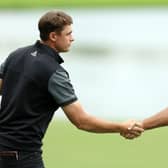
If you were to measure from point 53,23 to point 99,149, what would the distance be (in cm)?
430

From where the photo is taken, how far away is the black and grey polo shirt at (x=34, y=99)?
5.63 metres

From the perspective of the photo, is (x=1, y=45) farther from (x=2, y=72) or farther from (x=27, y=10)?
(x=2, y=72)

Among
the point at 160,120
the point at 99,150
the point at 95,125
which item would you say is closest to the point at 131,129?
the point at 160,120

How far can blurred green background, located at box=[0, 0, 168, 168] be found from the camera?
904 centimetres

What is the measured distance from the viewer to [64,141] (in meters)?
10.4

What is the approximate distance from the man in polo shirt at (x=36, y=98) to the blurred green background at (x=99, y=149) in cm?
309

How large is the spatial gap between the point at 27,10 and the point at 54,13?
7.08 meters

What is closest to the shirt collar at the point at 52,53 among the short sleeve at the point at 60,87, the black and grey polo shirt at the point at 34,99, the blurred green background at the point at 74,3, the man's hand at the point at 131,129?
the black and grey polo shirt at the point at 34,99

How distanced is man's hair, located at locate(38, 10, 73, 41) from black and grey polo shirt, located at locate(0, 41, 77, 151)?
0.11 meters

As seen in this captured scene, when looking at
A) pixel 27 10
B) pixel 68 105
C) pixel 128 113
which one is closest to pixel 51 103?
pixel 68 105

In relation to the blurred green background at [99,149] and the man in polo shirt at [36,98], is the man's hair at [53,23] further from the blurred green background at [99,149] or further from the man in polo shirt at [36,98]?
the blurred green background at [99,149]

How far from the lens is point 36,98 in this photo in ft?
18.6

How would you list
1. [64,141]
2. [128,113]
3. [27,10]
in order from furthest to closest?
1. [27,10]
2. [128,113]
3. [64,141]

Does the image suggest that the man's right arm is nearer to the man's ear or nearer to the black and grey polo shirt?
the black and grey polo shirt
